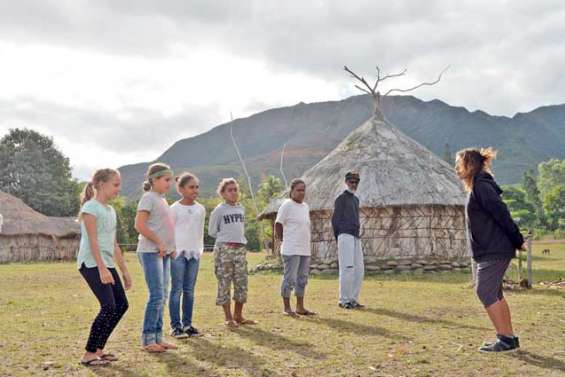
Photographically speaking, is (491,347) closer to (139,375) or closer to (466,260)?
(139,375)

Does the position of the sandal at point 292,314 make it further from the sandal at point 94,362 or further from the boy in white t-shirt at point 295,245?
the sandal at point 94,362

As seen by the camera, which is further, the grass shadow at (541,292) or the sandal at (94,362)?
the grass shadow at (541,292)

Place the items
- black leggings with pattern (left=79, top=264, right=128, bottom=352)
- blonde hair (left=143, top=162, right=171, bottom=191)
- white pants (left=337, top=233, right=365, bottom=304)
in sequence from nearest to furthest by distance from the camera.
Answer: black leggings with pattern (left=79, top=264, right=128, bottom=352) < blonde hair (left=143, top=162, right=171, bottom=191) < white pants (left=337, top=233, right=365, bottom=304)

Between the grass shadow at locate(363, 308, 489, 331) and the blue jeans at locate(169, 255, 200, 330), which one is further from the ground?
the blue jeans at locate(169, 255, 200, 330)

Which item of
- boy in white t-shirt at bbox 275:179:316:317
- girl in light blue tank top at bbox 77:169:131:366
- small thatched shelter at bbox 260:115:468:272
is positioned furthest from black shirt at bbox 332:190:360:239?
small thatched shelter at bbox 260:115:468:272

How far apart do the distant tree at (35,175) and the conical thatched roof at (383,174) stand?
3419 cm

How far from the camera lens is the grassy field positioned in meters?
5.25

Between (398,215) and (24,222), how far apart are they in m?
26.0

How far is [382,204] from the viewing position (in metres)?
18.5

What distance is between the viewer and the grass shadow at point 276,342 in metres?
5.93

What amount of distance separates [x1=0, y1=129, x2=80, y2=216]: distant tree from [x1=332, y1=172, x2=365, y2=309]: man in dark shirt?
44.5 meters

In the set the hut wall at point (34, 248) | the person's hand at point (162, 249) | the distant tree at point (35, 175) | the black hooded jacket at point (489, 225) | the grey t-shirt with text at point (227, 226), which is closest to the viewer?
the black hooded jacket at point (489, 225)

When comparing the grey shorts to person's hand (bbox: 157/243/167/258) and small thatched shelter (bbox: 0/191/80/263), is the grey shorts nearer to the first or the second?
person's hand (bbox: 157/243/167/258)

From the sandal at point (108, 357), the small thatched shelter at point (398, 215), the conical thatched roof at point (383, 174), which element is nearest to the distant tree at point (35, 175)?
the conical thatched roof at point (383, 174)
